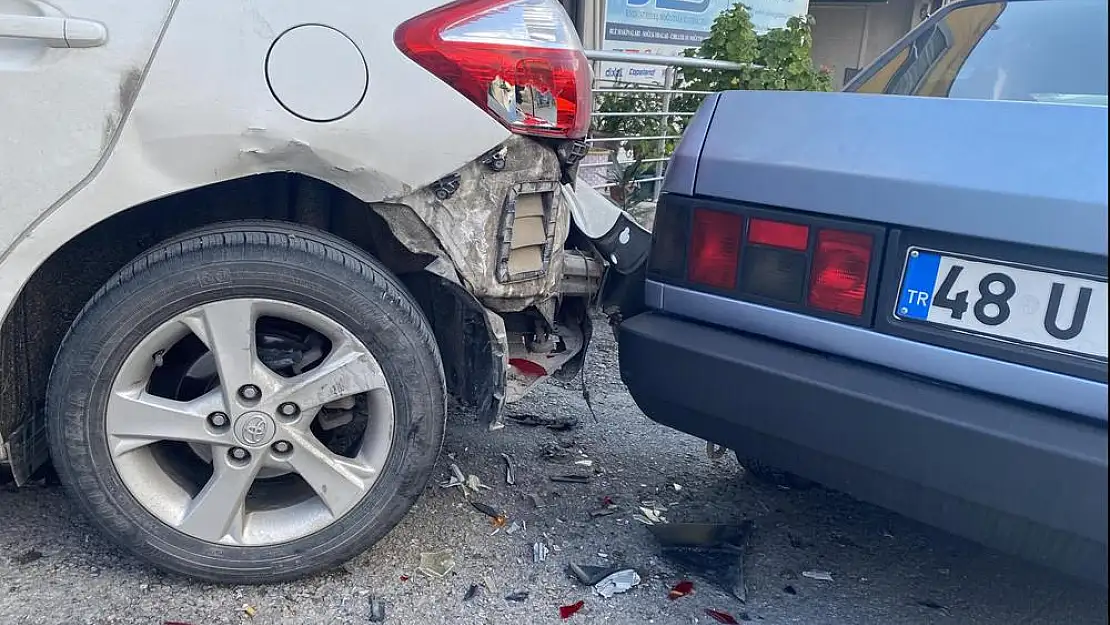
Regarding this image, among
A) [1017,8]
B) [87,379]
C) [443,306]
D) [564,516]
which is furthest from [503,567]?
[1017,8]

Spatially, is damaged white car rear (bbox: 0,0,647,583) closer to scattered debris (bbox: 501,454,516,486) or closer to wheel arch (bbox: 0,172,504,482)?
wheel arch (bbox: 0,172,504,482)

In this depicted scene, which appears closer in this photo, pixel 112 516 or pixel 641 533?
pixel 112 516

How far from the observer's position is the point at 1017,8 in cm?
242

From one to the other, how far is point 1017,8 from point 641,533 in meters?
1.88

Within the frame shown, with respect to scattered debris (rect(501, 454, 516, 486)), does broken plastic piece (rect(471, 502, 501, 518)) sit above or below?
above

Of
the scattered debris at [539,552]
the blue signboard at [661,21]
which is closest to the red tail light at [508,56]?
the scattered debris at [539,552]

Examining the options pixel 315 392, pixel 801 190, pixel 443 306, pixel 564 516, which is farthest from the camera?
pixel 564 516

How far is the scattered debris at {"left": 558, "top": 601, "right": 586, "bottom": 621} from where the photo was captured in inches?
89.8

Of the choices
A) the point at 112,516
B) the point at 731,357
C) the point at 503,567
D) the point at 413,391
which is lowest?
the point at 503,567

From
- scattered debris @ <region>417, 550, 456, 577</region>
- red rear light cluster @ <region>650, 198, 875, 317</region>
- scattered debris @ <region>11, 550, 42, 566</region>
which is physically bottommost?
scattered debris @ <region>417, 550, 456, 577</region>

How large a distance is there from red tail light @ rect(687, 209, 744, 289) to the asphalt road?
90 centimetres

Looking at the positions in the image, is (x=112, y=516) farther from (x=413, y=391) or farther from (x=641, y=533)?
(x=641, y=533)

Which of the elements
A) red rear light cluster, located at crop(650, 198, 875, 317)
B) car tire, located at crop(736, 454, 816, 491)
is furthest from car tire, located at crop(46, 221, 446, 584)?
car tire, located at crop(736, 454, 816, 491)

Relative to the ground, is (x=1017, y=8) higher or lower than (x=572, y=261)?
higher
